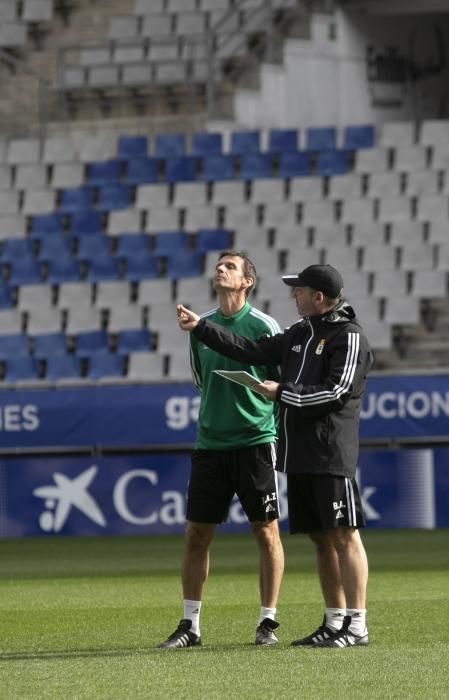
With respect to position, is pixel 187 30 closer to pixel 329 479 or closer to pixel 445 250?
pixel 445 250

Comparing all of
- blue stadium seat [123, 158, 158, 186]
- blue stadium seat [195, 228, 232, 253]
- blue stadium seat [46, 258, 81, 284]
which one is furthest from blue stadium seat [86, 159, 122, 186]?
blue stadium seat [195, 228, 232, 253]

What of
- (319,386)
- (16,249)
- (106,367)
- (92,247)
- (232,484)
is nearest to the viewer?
(319,386)

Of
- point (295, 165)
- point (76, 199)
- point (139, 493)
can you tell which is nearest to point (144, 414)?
point (139, 493)

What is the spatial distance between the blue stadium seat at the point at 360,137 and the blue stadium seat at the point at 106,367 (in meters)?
5.24

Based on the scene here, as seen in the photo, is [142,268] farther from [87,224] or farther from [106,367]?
[106,367]

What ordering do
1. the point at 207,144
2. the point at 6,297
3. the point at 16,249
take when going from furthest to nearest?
the point at 207,144, the point at 16,249, the point at 6,297

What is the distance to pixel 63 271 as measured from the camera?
83.5ft

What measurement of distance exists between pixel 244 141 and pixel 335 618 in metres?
18.2

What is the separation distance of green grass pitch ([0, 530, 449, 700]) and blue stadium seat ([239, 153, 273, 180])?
9.99m

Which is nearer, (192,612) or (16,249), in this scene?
(192,612)

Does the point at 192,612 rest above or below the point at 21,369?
below

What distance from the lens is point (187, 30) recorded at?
92.1 feet

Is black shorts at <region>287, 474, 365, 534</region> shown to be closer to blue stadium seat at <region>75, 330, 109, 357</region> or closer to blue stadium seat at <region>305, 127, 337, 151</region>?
blue stadium seat at <region>75, 330, 109, 357</region>

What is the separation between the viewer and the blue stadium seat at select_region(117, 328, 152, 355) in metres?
23.7
